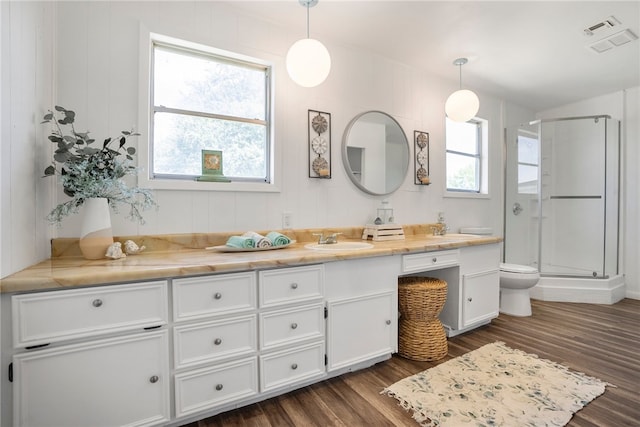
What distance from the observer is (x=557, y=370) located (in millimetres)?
1861

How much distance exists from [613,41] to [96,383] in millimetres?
4025

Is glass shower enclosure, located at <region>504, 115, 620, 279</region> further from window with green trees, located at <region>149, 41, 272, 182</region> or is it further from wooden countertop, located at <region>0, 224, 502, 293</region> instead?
window with green trees, located at <region>149, 41, 272, 182</region>

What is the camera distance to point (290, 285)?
1.58 meters

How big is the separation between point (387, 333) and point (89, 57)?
2.34m

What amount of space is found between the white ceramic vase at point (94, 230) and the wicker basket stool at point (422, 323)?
175 centimetres

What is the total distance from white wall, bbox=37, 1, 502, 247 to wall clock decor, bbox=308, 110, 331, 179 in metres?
0.06

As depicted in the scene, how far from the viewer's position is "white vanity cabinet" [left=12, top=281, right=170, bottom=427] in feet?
3.51

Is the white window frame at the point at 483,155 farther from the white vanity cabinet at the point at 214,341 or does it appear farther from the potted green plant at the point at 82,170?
the potted green plant at the point at 82,170

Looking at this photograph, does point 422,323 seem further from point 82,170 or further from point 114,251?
point 82,170

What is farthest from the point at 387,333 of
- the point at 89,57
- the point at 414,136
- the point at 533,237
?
the point at 533,237

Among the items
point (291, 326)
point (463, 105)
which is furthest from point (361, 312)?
point (463, 105)

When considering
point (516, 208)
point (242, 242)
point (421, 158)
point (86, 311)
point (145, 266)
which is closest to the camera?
point (86, 311)

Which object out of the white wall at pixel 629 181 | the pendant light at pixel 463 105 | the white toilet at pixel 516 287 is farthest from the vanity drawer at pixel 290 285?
the white wall at pixel 629 181

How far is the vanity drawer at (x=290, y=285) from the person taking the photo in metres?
1.51
